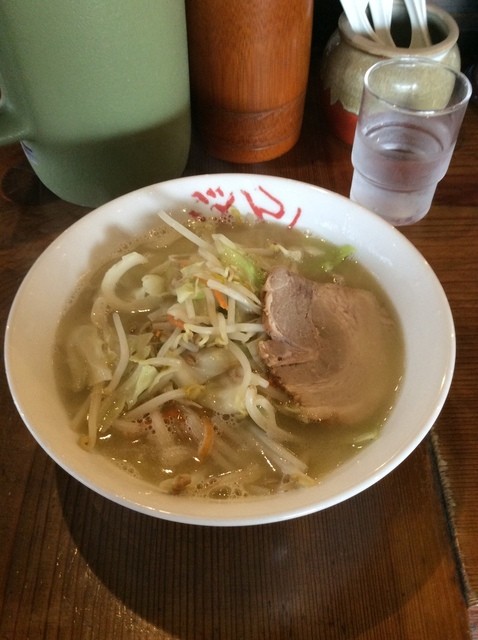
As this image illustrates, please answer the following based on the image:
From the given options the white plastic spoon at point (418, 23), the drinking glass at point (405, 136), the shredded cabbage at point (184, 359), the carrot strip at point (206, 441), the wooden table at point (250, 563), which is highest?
the white plastic spoon at point (418, 23)

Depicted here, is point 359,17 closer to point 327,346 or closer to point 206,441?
point 327,346

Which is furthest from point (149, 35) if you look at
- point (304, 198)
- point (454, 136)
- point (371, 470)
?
point (371, 470)

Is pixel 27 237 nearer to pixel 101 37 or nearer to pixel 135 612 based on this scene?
pixel 101 37

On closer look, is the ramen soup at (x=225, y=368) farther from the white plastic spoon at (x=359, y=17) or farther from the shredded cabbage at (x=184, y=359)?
the white plastic spoon at (x=359, y=17)

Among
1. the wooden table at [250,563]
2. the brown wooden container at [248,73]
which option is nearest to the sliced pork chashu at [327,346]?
the wooden table at [250,563]

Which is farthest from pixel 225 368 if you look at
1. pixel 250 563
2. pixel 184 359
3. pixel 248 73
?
pixel 248 73
